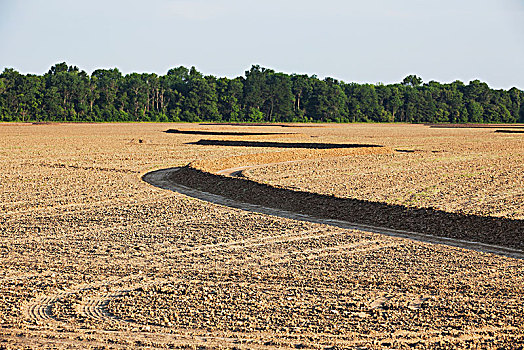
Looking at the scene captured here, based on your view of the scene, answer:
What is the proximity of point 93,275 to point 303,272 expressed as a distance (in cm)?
273

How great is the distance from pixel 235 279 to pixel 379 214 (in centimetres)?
516

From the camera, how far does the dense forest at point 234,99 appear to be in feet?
343

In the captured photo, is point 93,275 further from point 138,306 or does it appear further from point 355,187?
point 355,187

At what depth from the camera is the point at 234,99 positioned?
4786 inches

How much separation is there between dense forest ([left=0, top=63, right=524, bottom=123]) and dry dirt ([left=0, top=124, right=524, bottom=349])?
299 feet

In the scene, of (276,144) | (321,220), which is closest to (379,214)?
(321,220)

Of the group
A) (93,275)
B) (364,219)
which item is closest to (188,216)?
(364,219)

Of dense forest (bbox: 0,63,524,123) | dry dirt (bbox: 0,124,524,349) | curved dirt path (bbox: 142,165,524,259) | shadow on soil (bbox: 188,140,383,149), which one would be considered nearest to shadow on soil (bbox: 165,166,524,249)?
curved dirt path (bbox: 142,165,524,259)

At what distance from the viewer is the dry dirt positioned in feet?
21.8

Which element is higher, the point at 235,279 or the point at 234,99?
the point at 234,99

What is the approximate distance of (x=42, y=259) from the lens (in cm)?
970

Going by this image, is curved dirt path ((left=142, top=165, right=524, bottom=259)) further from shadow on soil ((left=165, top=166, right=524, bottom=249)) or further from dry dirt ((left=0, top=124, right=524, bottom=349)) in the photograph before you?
dry dirt ((left=0, top=124, right=524, bottom=349))

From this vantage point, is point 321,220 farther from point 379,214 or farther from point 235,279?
Answer: point 235,279

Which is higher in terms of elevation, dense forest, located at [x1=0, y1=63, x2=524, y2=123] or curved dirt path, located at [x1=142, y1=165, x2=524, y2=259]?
dense forest, located at [x1=0, y1=63, x2=524, y2=123]
